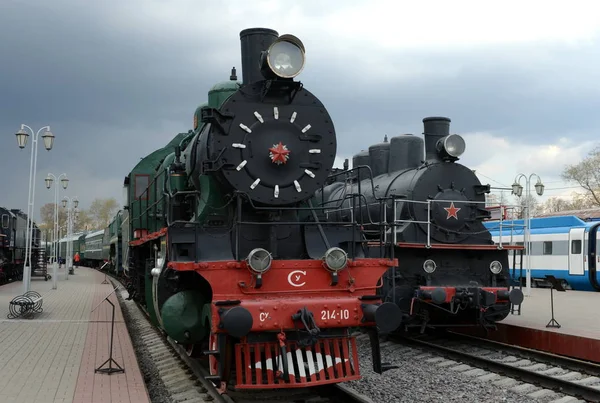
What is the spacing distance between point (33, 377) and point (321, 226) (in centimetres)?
438

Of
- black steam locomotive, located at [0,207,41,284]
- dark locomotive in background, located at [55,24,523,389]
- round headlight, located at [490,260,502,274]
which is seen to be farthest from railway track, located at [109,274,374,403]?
black steam locomotive, located at [0,207,41,284]

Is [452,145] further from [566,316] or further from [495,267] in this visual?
[566,316]

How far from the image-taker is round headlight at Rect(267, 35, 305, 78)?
692 centimetres

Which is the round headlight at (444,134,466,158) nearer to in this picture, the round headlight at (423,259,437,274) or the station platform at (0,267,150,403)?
the round headlight at (423,259,437,274)

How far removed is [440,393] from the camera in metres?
7.67

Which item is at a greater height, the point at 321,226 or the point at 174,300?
the point at 321,226

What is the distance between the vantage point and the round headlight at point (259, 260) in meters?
6.22

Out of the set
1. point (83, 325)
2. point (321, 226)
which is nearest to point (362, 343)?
point (321, 226)

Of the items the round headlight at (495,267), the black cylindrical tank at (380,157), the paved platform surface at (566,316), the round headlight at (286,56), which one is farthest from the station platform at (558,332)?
the round headlight at (286,56)

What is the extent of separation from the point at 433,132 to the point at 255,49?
588 centimetres

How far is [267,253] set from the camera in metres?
6.30

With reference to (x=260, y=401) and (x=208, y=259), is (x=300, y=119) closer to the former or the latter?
(x=208, y=259)

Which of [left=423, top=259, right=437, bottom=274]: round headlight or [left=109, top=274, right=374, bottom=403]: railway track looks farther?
[left=423, top=259, right=437, bottom=274]: round headlight

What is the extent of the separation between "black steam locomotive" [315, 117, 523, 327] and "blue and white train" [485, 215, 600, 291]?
1062 cm
